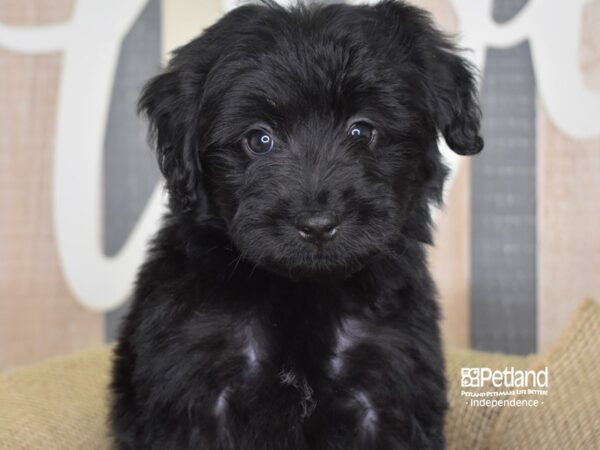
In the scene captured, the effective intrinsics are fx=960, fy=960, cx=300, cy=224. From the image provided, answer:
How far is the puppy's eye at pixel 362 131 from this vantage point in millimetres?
2707

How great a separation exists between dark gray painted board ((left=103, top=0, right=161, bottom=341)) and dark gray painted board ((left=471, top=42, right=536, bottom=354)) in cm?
164

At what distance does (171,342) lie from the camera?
2.71 meters

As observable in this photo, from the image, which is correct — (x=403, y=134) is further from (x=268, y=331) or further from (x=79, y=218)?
(x=79, y=218)

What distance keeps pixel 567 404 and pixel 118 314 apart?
8.01ft

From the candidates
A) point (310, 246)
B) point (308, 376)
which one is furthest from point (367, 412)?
point (310, 246)

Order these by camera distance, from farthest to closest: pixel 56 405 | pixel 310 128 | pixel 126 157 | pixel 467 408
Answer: pixel 126 157 < pixel 467 408 < pixel 56 405 < pixel 310 128

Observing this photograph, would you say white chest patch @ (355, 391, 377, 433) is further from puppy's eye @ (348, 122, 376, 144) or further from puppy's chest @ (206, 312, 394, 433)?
puppy's eye @ (348, 122, 376, 144)

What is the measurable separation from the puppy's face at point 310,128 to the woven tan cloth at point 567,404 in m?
0.85

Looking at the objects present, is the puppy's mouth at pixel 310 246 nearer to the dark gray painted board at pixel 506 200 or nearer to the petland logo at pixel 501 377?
the petland logo at pixel 501 377

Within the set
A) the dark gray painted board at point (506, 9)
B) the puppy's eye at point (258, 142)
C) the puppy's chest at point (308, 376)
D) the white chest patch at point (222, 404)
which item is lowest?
the white chest patch at point (222, 404)

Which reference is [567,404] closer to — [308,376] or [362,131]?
[308,376]

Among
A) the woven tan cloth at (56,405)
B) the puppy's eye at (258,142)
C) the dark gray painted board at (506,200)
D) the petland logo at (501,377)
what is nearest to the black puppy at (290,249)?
the puppy's eye at (258,142)

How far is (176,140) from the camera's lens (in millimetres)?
2773

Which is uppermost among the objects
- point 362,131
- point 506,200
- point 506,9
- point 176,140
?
point 362,131
